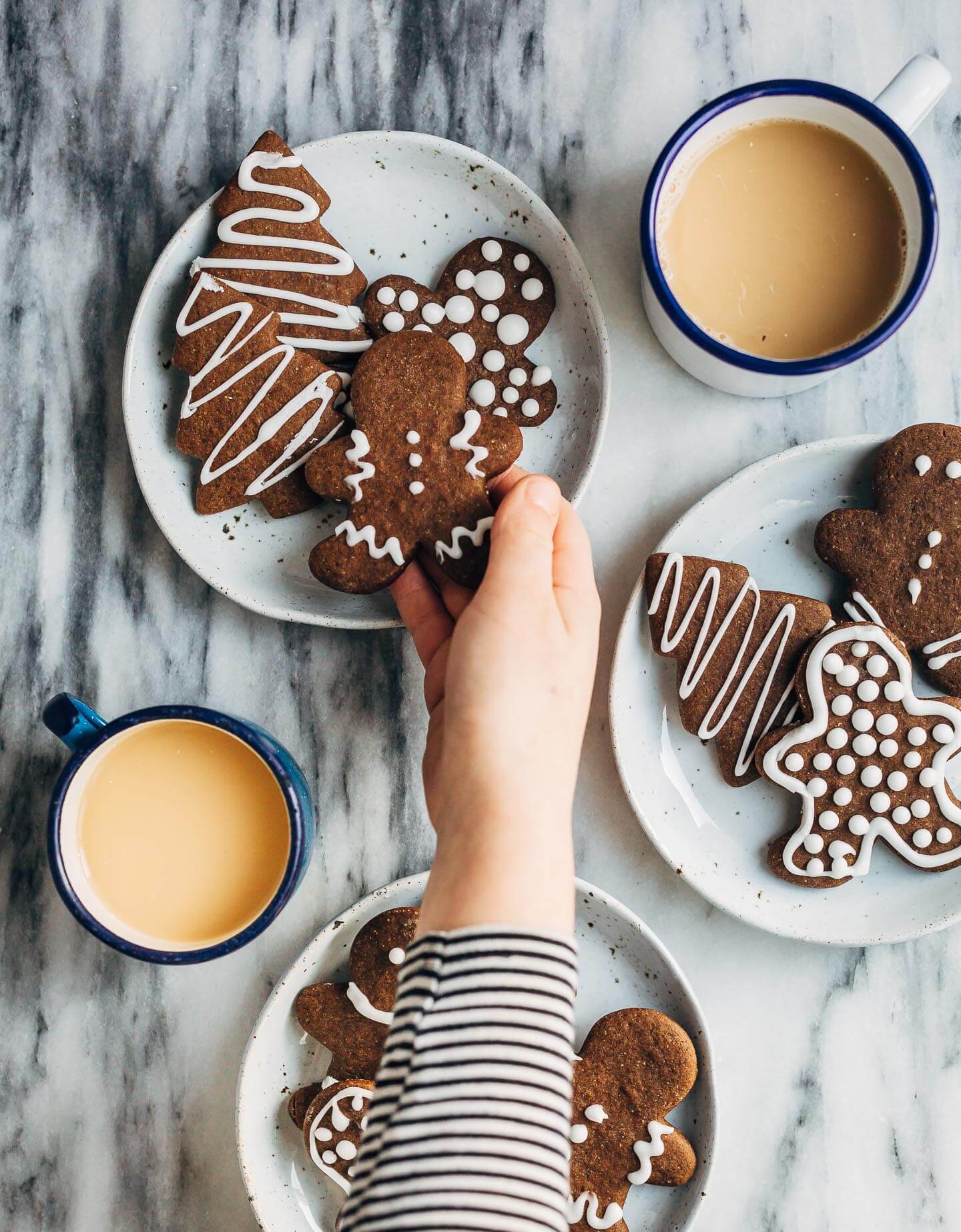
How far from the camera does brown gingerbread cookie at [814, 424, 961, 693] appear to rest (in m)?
0.99

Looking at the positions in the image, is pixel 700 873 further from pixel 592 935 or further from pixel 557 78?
pixel 557 78

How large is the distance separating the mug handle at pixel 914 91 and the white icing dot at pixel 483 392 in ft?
1.42

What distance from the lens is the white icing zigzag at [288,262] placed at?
962 millimetres

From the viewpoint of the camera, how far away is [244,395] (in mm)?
976

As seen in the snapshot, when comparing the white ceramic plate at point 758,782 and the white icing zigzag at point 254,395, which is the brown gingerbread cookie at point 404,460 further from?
the white ceramic plate at point 758,782

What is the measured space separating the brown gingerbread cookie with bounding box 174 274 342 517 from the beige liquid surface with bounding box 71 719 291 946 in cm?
27

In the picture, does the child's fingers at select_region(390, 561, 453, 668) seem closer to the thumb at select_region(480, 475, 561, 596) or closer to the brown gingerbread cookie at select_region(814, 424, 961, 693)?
the thumb at select_region(480, 475, 561, 596)

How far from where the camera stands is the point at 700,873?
1.01 metres

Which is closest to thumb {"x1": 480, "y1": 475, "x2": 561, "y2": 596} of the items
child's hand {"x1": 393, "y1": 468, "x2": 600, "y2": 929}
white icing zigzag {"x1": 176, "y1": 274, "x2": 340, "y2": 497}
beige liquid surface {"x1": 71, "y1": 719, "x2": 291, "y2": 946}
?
child's hand {"x1": 393, "y1": 468, "x2": 600, "y2": 929}

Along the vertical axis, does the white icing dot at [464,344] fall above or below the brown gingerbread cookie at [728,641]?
above

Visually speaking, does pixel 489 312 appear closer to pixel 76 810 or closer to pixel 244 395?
pixel 244 395

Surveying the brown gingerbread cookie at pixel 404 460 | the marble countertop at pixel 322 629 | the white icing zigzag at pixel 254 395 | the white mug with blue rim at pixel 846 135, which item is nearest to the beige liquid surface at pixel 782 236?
the white mug with blue rim at pixel 846 135

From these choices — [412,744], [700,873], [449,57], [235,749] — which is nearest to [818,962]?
[700,873]

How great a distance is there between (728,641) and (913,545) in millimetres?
206
